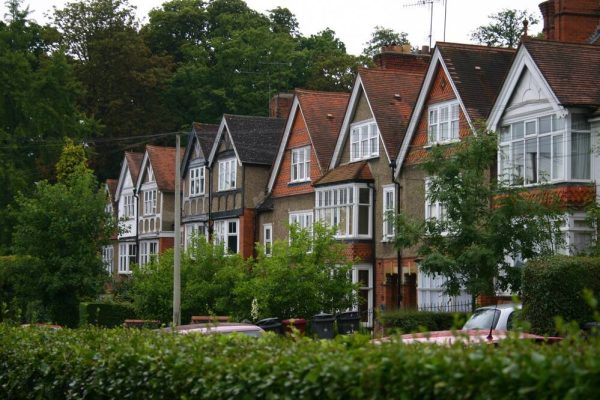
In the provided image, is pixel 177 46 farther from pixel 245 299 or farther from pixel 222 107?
pixel 245 299

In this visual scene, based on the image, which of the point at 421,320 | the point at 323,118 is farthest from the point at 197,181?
the point at 421,320

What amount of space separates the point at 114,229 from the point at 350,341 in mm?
42239

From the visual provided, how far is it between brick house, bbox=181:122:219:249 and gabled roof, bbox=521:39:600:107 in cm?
2597

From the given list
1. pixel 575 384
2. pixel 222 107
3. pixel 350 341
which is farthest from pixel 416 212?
pixel 222 107

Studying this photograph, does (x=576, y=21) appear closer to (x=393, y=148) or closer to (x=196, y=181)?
(x=393, y=148)

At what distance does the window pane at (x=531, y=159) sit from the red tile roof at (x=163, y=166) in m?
32.8

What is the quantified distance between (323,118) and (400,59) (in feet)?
13.2

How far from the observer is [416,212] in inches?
1634

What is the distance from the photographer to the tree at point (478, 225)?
1184 inches

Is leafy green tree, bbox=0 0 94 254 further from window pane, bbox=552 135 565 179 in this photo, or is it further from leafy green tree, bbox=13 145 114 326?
window pane, bbox=552 135 565 179

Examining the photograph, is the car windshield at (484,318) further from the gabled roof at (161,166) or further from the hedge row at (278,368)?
the gabled roof at (161,166)

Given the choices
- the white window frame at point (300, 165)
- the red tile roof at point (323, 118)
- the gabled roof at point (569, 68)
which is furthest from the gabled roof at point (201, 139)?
the gabled roof at point (569, 68)

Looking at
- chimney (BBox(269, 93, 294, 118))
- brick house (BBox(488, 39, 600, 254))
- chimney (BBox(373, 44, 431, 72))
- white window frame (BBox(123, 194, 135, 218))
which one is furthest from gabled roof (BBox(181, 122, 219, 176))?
brick house (BBox(488, 39, 600, 254))

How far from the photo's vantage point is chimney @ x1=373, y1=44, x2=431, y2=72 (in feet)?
159
